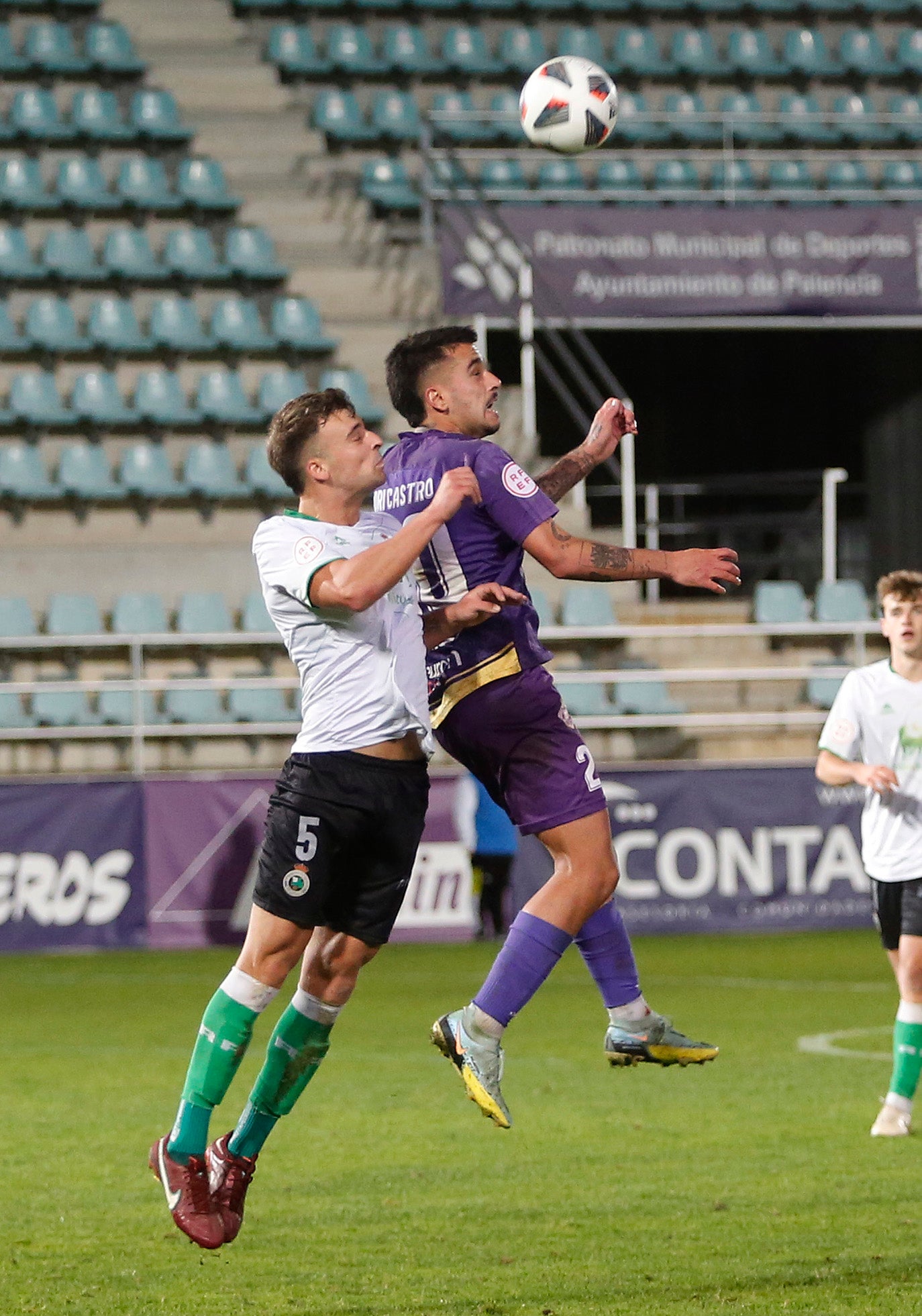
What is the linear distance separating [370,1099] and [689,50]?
16.3 m

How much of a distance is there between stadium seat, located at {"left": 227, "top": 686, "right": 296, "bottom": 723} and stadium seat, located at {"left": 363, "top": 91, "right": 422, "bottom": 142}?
7321mm

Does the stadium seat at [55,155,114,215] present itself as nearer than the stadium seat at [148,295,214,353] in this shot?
No

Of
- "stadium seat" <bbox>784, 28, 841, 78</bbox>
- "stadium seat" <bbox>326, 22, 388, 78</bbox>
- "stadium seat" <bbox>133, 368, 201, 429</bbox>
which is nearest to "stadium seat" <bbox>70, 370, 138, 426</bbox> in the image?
"stadium seat" <bbox>133, 368, 201, 429</bbox>

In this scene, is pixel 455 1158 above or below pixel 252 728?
below

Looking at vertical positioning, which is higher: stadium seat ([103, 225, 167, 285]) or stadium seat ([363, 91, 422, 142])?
stadium seat ([363, 91, 422, 142])

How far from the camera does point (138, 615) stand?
53.6 feet

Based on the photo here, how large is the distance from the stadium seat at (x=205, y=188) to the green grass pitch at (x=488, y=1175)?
9963mm

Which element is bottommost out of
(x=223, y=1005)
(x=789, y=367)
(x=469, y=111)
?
(x=223, y=1005)

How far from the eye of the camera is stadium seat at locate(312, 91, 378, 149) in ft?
67.4

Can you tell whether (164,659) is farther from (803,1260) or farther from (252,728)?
(803,1260)

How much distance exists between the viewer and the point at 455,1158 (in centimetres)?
745

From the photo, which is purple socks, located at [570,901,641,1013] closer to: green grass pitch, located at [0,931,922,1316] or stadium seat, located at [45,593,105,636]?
green grass pitch, located at [0,931,922,1316]

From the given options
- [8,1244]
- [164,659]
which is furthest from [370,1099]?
[164,659]

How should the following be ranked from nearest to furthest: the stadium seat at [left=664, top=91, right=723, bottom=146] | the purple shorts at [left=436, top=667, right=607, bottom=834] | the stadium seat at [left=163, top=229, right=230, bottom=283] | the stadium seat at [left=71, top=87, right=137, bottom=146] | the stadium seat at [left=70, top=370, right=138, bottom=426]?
the purple shorts at [left=436, top=667, right=607, bottom=834], the stadium seat at [left=70, top=370, right=138, bottom=426], the stadium seat at [left=163, top=229, right=230, bottom=283], the stadium seat at [left=71, top=87, right=137, bottom=146], the stadium seat at [left=664, top=91, right=723, bottom=146]
